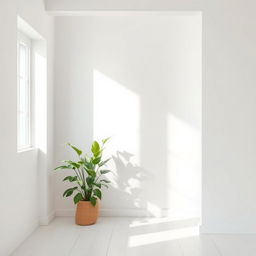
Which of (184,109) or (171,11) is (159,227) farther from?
(171,11)

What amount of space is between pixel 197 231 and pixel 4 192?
1.93 meters

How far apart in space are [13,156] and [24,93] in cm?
90

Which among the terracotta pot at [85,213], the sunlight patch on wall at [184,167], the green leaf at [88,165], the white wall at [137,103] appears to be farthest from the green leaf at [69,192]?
the sunlight patch on wall at [184,167]

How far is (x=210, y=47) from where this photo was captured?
3359mm

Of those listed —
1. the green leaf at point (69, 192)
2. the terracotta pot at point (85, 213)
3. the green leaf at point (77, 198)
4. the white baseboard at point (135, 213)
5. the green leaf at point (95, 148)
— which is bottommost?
the white baseboard at point (135, 213)

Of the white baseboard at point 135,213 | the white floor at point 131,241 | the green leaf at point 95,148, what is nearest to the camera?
the white floor at point 131,241

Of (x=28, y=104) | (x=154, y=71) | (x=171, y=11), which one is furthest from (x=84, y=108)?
(x=171, y=11)

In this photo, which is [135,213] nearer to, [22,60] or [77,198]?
[77,198]

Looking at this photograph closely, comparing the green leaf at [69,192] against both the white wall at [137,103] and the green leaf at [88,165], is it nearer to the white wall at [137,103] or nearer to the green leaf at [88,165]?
the green leaf at [88,165]

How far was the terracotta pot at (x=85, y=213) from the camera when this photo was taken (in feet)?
11.7

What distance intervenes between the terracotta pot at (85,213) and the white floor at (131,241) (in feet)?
0.23

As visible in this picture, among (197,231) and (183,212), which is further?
(183,212)

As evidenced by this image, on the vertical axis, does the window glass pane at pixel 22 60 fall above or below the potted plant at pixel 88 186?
above

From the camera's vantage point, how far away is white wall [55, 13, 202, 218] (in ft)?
12.9
